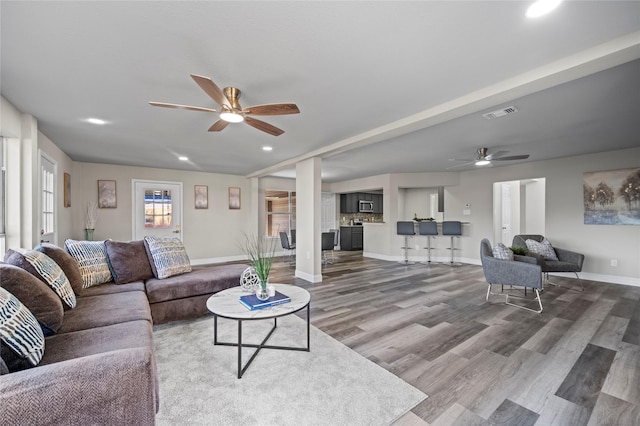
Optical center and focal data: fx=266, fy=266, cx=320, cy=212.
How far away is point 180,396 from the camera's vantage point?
1.78m

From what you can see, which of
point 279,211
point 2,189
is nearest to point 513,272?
point 2,189

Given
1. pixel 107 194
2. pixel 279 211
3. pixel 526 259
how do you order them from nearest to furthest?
pixel 526 259
pixel 107 194
pixel 279 211

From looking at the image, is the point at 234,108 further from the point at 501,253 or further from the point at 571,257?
Answer: the point at 571,257

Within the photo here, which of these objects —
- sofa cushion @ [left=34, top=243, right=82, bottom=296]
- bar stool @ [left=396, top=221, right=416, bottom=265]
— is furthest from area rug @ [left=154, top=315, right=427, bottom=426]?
bar stool @ [left=396, top=221, right=416, bottom=265]

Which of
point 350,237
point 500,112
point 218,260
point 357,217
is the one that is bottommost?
point 218,260

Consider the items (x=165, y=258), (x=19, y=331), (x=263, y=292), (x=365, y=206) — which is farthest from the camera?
(x=365, y=206)

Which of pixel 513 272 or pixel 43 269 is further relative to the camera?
pixel 513 272

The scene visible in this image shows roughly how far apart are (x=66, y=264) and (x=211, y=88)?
Result: 207 centimetres

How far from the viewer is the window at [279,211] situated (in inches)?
318

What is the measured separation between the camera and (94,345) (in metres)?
1.54

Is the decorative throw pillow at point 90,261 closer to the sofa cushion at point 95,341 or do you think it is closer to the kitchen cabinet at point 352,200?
the sofa cushion at point 95,341

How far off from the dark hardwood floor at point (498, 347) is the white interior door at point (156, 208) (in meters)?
4.18

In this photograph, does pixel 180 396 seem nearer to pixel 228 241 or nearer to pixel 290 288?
pixel 290 288

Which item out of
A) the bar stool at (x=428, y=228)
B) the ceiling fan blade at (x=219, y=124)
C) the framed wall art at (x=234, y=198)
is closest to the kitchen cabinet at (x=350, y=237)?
the bar stool at (x=428, y=228)
